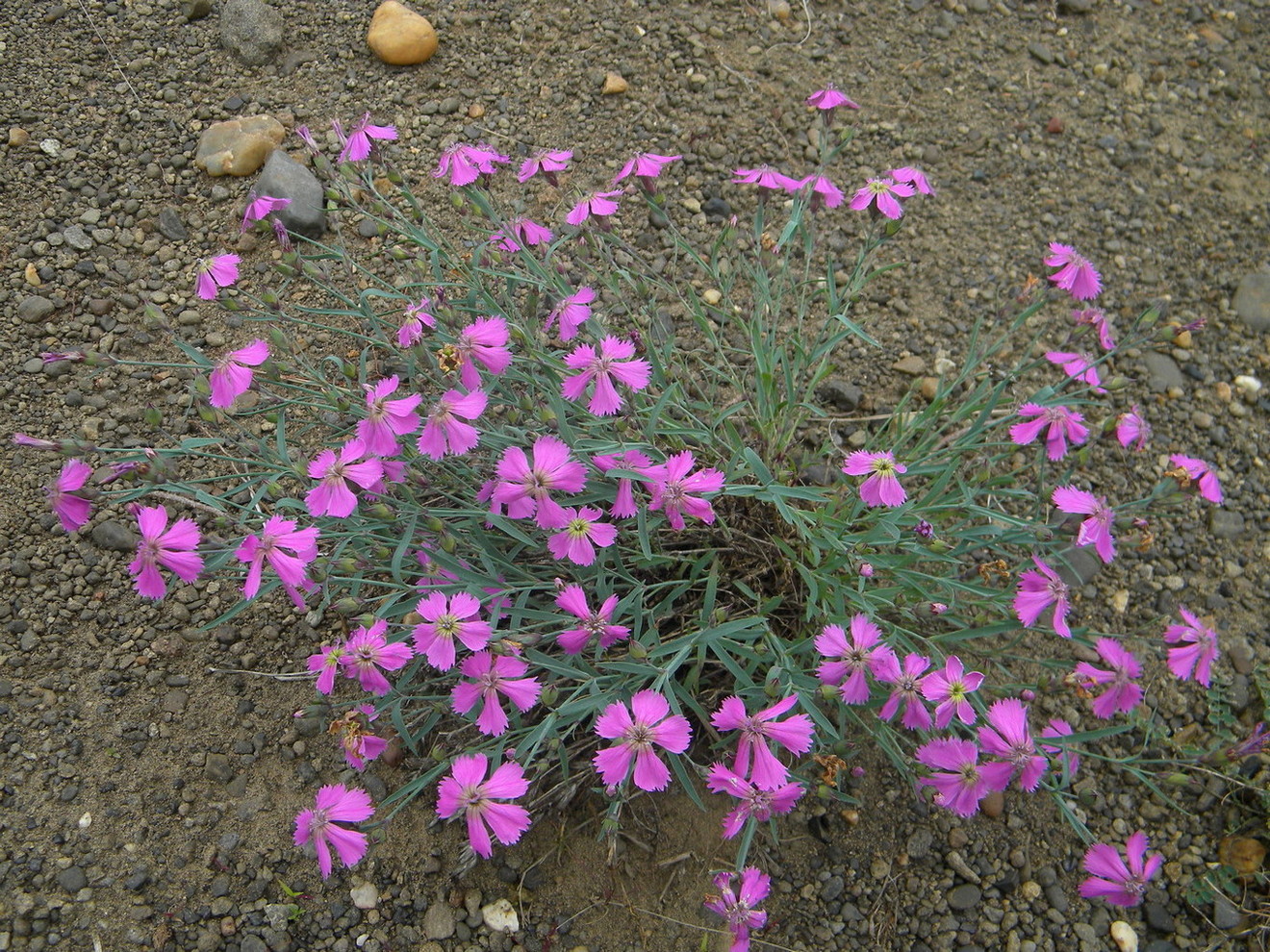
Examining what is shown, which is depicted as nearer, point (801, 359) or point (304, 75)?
point (801, 359)

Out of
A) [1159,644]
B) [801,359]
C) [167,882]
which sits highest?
[801,359]

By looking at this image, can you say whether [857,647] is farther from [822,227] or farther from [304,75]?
[304,75]

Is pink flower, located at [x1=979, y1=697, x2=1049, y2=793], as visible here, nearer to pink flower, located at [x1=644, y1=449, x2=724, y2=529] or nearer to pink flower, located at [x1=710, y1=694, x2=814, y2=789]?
pink flower, located at [x1=710, y1=694, x2=814, y2=789]

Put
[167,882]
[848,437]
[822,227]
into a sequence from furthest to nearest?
[822,227] < [848,437] < [167,882]

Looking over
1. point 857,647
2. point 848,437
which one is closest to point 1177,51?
point 848,437

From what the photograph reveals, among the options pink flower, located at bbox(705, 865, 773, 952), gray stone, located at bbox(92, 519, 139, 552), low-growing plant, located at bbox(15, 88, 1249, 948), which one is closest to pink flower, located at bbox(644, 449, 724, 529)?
low-growing plant, located at bbox(15, 88, 1249, 948)

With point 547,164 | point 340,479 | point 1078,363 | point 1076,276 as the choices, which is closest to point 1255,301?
point 1078,363

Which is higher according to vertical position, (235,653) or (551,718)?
(551,718)
